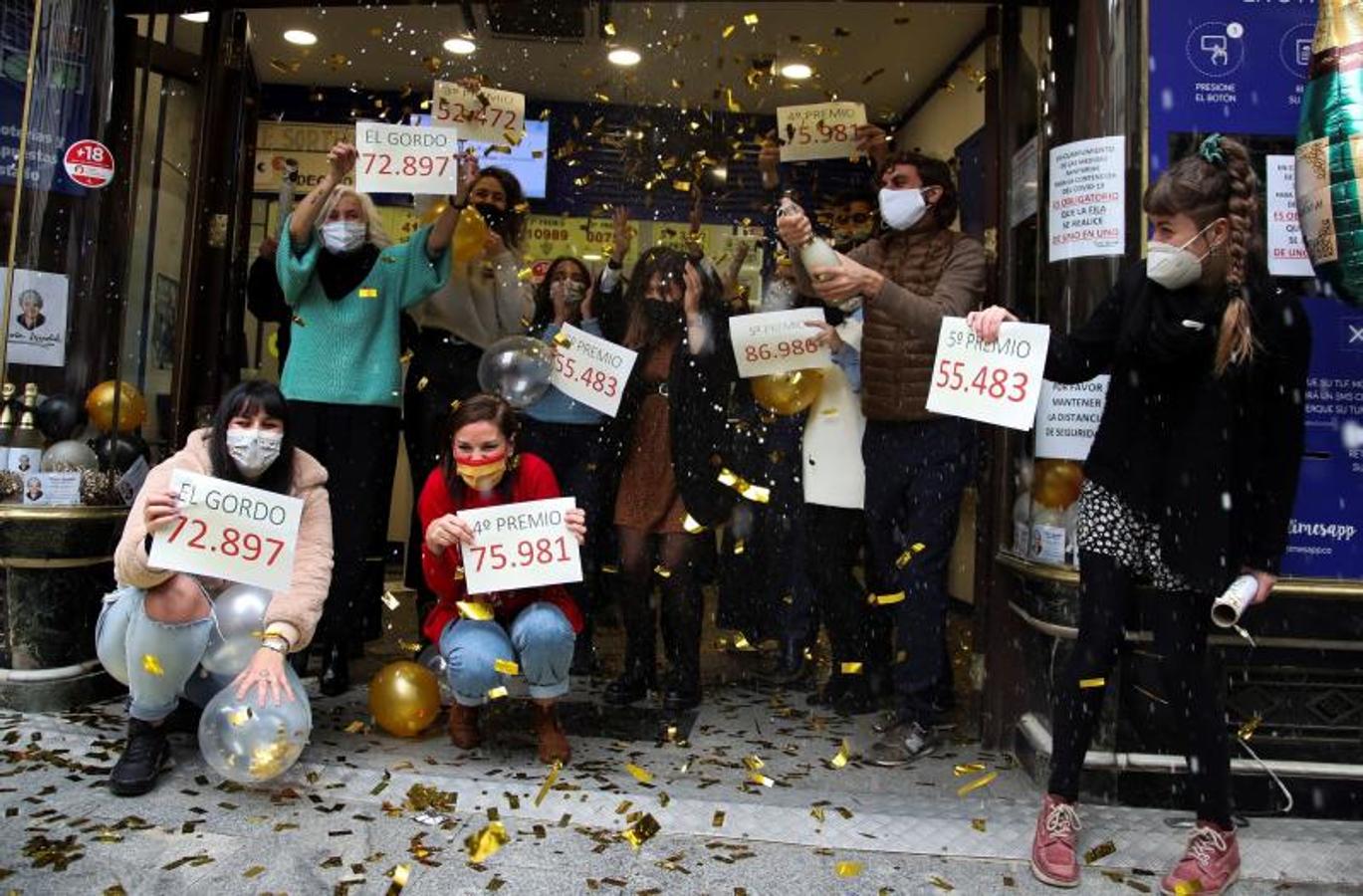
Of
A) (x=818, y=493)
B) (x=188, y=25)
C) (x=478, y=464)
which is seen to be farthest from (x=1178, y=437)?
(x=188, y=25)

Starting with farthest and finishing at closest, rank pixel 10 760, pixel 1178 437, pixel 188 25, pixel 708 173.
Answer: pixel 708 173
pixel 188 25
pixel 10 760
pixel 1178 437

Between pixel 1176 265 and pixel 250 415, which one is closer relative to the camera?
pixel 1176 265

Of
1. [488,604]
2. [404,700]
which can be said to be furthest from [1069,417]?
[404,700]

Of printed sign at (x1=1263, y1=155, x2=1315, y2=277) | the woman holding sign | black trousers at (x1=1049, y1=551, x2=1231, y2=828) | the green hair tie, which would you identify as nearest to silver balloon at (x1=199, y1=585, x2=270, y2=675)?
the woman holding sign

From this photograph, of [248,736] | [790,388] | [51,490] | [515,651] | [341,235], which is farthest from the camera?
[790,388]

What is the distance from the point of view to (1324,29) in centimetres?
291

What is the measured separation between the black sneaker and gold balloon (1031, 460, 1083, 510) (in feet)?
9.82

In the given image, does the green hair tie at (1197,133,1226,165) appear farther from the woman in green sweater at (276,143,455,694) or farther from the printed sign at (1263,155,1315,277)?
the woman in green sweater at (276,143,455,694)

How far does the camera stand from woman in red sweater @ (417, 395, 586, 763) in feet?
11.3

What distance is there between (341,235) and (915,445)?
7.70 ft

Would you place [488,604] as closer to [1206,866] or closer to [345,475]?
[345,475]

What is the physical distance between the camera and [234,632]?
3.23 m

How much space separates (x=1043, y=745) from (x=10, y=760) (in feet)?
11.0

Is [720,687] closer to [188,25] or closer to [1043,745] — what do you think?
[1043,745]
